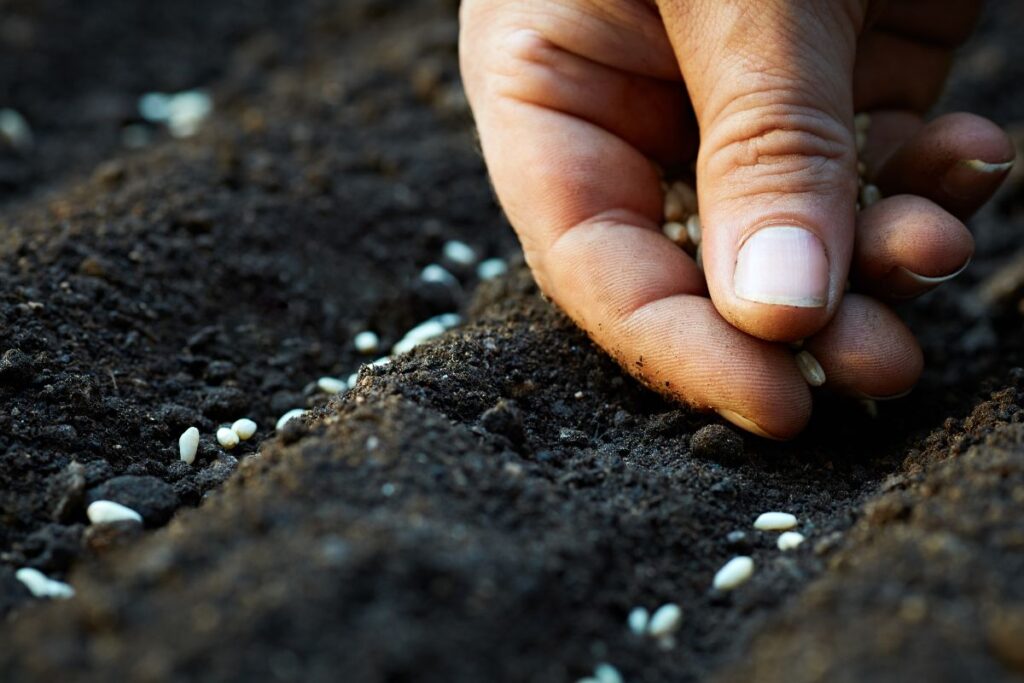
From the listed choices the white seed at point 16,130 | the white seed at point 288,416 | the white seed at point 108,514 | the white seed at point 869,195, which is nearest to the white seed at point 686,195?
the white seed at point 869,195

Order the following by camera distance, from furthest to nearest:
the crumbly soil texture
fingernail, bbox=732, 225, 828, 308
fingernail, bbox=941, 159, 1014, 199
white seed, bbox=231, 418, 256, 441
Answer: fingernail, bbox=941, 159, 1014, 199
white seed, bbox=231, 418, 256, 441
fingernail, bbox=732, 225, 828, 308
the crumbly soil texture

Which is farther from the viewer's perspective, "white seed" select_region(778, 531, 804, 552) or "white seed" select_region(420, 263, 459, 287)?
"white seed" select_region(420, 263, 459, 287)

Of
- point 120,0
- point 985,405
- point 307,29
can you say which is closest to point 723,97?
point 985,405

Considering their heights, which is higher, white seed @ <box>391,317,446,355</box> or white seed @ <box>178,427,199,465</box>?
white seed @ <box>178,427,199,465</box>

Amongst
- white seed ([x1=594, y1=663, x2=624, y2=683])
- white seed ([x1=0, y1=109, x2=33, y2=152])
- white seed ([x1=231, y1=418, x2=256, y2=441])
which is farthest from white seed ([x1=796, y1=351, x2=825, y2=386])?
white seed ([x1=0, y1=109, x2=33, y2=152])

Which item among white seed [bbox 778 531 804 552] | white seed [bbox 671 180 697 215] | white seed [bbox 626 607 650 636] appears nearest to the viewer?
white seed [bbox 626 607 650 636]

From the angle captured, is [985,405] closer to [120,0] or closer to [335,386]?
[335,386]

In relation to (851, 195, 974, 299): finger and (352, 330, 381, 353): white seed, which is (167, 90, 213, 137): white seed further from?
(851, 195, 974, 299): finger
